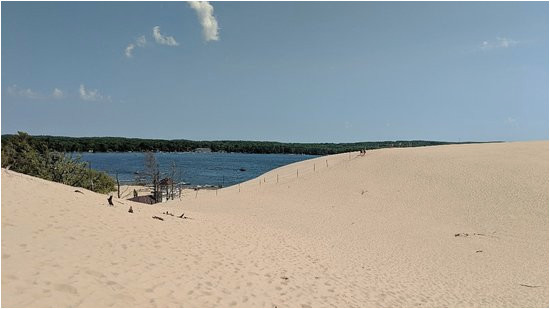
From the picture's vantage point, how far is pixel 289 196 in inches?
1270

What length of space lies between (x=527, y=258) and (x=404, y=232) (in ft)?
19.1

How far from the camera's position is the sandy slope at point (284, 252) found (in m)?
8.11

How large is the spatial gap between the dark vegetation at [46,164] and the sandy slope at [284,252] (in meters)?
10.00

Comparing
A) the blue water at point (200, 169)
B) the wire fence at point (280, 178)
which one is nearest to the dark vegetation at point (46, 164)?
the blue water at point (200, 169)

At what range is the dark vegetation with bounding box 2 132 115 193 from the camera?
28.3 m

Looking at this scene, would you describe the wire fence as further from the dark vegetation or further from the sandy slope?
the dark vegetation

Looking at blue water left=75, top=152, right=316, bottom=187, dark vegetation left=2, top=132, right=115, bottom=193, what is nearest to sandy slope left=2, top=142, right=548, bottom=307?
dark vegetation left=2, top=132, right=115, bottom=193

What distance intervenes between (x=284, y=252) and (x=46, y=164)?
22291 millimetres

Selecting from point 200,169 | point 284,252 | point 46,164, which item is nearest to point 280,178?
point 46,164

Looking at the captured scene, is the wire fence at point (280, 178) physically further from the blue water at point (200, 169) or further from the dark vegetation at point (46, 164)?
the blue water at point (200, 169)

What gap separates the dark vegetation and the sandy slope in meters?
10.00

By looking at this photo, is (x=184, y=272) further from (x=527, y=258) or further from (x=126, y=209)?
(x=527, y=258)

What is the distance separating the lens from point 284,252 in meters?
14.0

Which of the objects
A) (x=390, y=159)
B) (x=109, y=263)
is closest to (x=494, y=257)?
(x=109, y=263)
